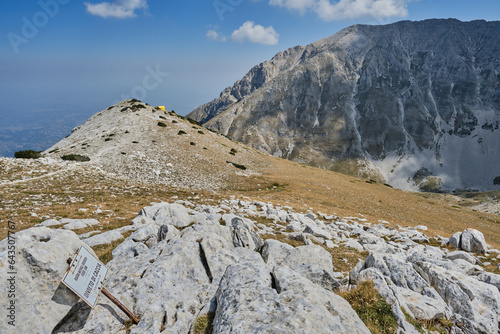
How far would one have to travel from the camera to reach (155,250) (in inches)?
485

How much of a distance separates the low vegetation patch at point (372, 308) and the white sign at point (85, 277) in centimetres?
978

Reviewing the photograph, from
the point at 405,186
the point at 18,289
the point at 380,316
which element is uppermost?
the point at 18,289

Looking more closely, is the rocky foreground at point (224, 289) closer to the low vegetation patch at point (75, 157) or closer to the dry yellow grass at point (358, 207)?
the dry yellow grass at point (358, 207)

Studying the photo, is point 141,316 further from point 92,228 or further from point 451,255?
point 451,255

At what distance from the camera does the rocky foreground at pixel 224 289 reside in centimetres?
720

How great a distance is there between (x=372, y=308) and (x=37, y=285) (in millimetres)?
12467

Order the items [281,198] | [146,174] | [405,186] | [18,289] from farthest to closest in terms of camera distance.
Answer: [405,186]
[146,174]
[281,198]
[18,289]

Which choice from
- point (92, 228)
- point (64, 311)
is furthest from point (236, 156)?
point (64, 311)

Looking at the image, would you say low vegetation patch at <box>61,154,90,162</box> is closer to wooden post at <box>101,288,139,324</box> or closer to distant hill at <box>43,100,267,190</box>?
distant hill at <box>43,100,267,190</box>

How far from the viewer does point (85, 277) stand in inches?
312

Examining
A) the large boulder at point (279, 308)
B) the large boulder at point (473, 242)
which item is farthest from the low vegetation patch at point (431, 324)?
the large boulder at point (473, 242)

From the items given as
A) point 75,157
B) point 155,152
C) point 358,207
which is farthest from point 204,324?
point 75,157

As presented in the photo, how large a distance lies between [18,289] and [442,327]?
1594cm

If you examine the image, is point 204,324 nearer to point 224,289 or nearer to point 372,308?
point 224,289
